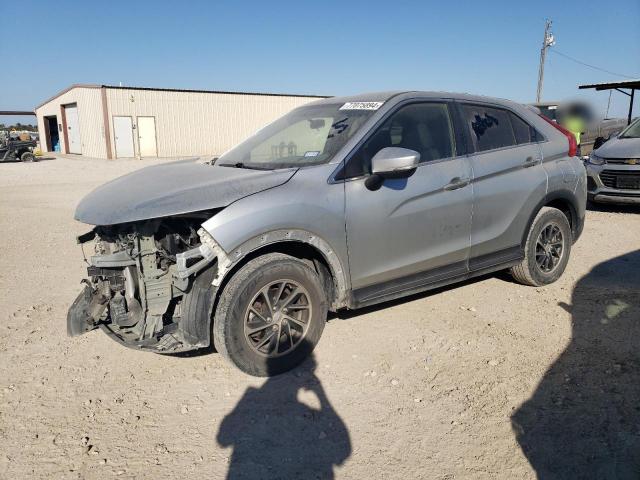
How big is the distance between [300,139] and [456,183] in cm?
130

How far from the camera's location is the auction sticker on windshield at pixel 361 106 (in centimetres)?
388

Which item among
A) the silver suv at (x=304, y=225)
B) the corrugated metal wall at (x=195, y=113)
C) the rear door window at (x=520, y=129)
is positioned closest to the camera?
the silver suv at (x=304, y=225)

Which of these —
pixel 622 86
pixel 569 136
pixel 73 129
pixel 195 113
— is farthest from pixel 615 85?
pixel 73 129

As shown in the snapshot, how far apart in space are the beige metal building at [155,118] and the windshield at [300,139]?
23.2 meters

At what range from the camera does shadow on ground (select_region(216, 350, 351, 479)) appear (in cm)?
259

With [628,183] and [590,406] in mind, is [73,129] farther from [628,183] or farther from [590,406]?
[590,406]

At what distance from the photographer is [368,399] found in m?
3.19

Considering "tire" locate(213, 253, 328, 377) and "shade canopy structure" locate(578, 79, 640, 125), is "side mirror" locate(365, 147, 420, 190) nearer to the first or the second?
"tire" locate(213, 253, 328, 377)

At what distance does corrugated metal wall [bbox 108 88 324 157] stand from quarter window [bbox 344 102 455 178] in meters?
26.2

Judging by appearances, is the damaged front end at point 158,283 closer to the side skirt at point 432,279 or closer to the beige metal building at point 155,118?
the side skirt at point 432,279

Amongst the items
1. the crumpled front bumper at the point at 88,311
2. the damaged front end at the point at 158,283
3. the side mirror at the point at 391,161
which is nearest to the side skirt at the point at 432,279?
the side mirror at the point at 391,161

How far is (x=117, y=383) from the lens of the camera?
11.2ft

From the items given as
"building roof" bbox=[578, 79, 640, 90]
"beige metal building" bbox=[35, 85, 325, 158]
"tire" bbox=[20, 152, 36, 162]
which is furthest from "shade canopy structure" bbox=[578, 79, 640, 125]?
"tire" bbox=[20, 152, 36, 162]

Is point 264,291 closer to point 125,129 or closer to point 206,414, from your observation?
point 206,414
